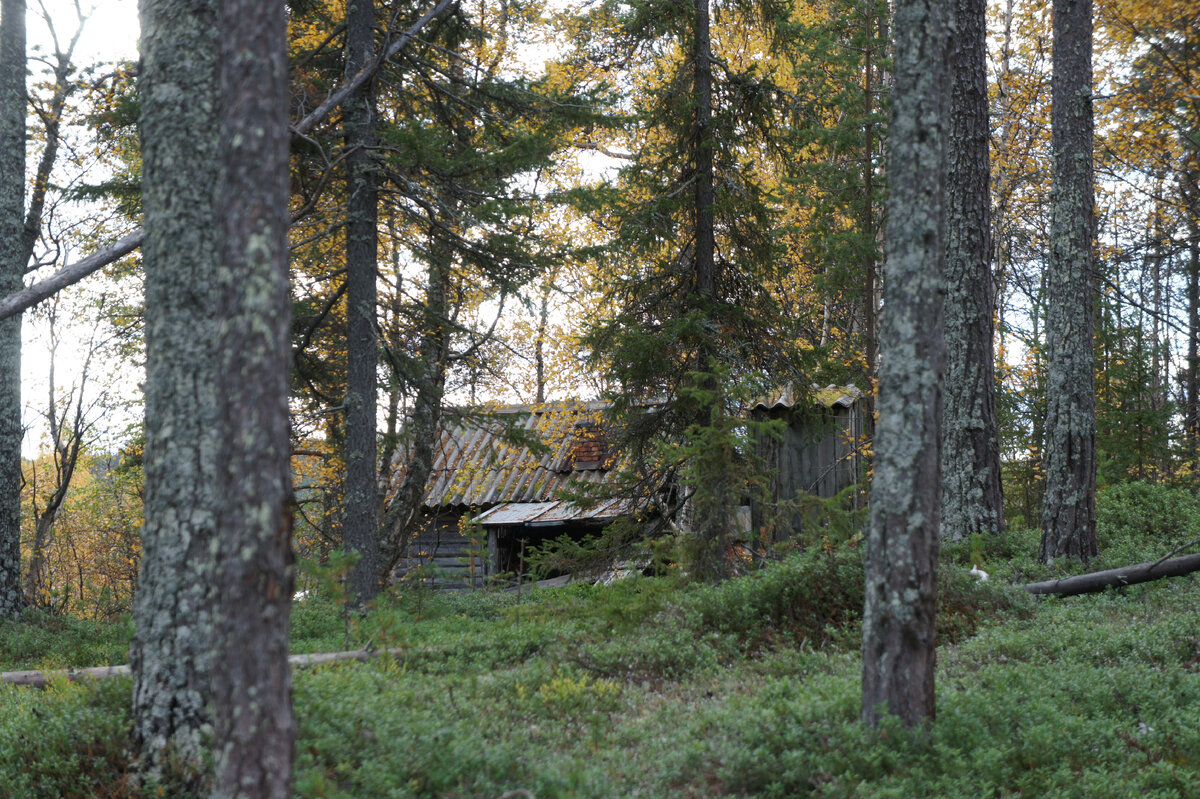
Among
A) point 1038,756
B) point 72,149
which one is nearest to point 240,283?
point 1038,756

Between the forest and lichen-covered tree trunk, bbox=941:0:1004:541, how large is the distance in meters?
0.06

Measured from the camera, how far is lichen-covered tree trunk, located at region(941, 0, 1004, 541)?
1117 centimetres

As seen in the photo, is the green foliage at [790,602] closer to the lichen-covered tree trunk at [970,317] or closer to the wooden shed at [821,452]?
the lichen-covered tree trunk at [970,317]

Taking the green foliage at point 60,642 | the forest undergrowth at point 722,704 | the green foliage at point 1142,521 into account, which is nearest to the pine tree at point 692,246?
the forest undergrowth at point 722,704

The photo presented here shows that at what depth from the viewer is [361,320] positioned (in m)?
11.5

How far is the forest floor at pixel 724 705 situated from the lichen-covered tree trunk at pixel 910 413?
41 centimetres

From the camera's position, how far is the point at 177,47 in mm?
5223

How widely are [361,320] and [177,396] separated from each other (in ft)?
22.1

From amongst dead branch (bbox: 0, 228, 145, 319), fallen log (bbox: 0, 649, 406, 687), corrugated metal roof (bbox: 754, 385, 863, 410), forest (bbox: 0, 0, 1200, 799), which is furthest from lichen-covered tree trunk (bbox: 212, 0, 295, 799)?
corrugated metal roof (bbox: 754, 385, 863, 410)

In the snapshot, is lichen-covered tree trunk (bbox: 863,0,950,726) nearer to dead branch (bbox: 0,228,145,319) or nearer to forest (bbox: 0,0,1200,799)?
forest (bbox: 0,0,1200,799)

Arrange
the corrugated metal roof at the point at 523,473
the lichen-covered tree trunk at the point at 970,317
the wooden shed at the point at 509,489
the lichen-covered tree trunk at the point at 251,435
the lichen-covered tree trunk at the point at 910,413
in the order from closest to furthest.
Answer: the lichen-covered tree trunk at the point at 251,435, the lichen-covered tree trunk at the point at 910,413, the lichen-covered tree trunk at the point at 970,317, the wooden shed at the point at 509,489, the corrugated metal roof at the point at 523,473

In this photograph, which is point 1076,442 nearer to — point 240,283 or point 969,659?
point 969,659

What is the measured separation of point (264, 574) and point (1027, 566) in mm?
8979

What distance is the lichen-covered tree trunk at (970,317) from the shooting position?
36.7 ft
